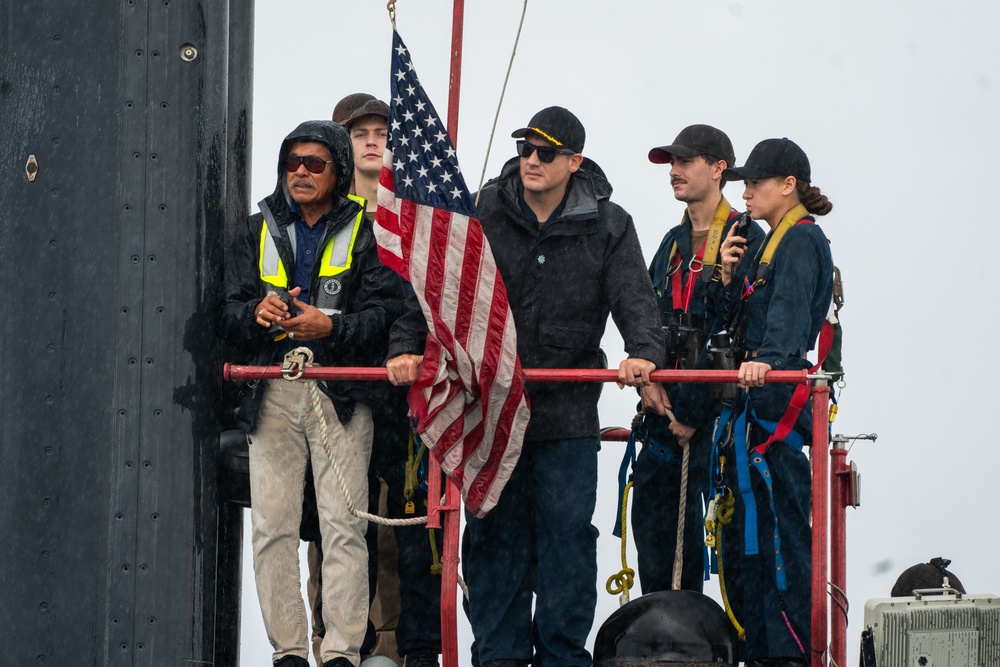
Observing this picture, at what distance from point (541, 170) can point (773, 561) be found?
86.1 inches

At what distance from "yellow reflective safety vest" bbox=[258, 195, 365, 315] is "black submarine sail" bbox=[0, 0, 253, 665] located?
0.29 metres

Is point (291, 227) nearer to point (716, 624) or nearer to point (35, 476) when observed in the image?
point (35, 476)

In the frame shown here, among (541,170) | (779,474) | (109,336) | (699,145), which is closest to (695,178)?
(699,145)

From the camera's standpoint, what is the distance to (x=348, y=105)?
10305mm

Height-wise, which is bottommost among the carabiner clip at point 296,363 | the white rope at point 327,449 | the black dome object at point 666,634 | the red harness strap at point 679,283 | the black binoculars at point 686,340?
the black dome object at point 666,634

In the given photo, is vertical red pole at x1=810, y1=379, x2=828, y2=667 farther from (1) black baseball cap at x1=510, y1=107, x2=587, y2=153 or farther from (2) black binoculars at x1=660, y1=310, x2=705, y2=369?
(1) black baseball cap at x1=510, y1=107, x2=587, y2=153

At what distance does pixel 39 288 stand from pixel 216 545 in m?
1.44

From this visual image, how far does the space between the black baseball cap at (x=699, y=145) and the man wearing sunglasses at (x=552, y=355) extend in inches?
39.1

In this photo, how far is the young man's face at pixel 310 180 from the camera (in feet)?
27.5

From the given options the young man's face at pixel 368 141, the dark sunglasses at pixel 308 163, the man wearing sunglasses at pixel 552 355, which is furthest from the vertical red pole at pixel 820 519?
the young man's face at pixel 368 141

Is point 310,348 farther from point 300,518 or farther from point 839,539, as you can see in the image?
point 839,539

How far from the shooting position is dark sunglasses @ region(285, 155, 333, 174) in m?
8.35

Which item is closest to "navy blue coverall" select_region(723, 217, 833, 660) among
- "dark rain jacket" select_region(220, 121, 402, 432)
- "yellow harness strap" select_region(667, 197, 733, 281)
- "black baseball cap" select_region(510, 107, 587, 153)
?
"yellow harness strap" select_region(667, 197, 733, 281)

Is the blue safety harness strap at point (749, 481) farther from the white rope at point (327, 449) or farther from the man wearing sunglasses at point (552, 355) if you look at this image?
the white rope at point (327, 449)
